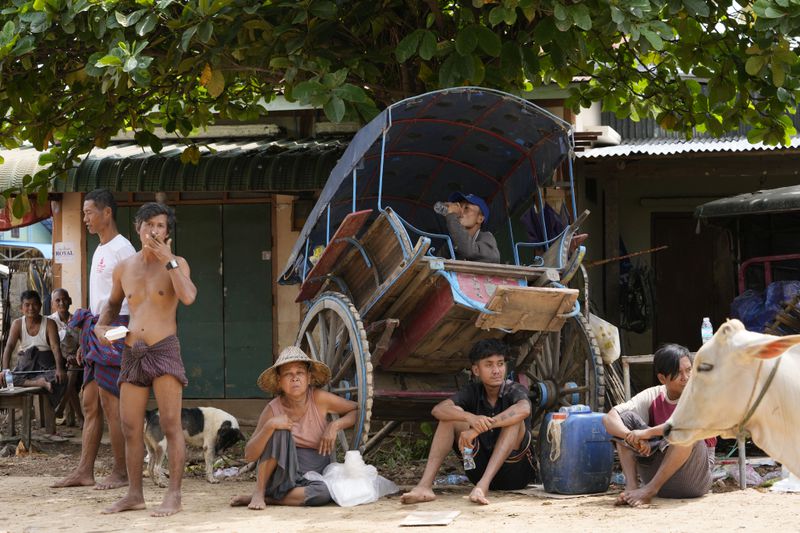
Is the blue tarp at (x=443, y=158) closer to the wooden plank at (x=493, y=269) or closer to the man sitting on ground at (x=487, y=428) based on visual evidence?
the wooden plank at (x=493, y=269)

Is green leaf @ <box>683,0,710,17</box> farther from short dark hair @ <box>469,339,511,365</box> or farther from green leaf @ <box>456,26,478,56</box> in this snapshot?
short dark hair @ <box>469,339,511,365</box>

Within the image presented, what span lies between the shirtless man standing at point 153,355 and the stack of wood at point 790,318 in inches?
187

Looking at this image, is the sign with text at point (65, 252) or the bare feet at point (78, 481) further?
the sign with text at point (65, 252)

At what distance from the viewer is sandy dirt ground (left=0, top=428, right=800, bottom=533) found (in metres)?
6.27

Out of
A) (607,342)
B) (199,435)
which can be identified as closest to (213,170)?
(199,435)

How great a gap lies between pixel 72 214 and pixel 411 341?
647cm

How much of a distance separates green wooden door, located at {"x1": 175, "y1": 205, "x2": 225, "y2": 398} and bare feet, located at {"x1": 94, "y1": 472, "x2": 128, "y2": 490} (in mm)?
4790

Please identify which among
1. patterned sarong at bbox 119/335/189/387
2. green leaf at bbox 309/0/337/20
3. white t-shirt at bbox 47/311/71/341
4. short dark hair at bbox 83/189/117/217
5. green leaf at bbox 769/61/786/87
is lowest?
patterned sarong at bbox 119/335/189/387

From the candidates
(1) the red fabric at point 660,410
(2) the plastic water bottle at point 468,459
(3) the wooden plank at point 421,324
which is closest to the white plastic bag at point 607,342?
(3) the wooden plank at point 421,324

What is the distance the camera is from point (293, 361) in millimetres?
7457

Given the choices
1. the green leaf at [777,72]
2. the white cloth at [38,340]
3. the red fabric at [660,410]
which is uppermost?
the green leaf at [777,72]

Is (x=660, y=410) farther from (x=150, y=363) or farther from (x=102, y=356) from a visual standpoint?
(x=102, y=356)

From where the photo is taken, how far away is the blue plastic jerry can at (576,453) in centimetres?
744

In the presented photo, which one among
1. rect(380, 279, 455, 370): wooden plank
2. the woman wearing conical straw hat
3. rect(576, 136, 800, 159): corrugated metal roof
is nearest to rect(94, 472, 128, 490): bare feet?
the woman wearing conical straw hat
